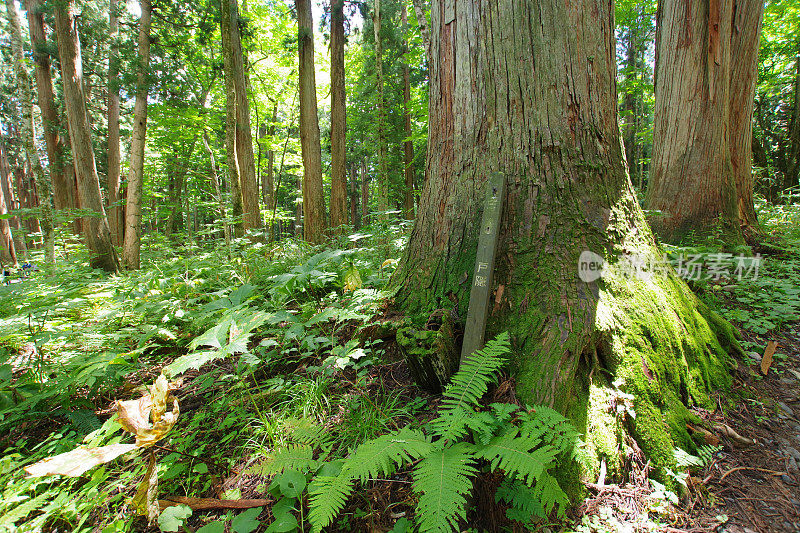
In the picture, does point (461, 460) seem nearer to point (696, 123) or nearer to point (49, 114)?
point (696, 123)

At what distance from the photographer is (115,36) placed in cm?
1068

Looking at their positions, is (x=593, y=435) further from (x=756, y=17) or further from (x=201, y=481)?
(x=756, y=17)

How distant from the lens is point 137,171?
7555 mm

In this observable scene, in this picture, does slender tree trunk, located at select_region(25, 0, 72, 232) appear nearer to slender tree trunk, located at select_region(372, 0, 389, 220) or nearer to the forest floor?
slender tree trunk, located at select_region(372, 0, 389, 220)

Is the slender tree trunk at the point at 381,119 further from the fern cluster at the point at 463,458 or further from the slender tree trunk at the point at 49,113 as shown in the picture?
the fern cluster at the point at 463,458

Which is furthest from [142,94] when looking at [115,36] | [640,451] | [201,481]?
[640,451]

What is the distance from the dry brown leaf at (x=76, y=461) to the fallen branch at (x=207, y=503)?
342 millimetres

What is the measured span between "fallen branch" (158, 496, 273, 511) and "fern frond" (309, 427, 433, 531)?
0.39m

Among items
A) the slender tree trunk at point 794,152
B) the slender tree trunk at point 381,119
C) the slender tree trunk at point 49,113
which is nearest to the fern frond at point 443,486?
the slender tree trunk at point 381,119

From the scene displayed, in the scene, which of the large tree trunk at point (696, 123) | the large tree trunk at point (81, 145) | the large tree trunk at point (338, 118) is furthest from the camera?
the large tree trunk at point (338, 118)

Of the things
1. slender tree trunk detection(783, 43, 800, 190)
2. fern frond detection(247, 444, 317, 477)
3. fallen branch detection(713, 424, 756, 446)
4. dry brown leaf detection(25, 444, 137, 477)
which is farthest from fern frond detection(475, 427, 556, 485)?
slender tree trunk detection(783, 43, 800, 190)

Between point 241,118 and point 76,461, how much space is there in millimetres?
8569

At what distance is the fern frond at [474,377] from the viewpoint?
58.6 inches

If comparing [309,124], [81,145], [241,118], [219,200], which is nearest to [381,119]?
[309,124]
